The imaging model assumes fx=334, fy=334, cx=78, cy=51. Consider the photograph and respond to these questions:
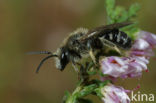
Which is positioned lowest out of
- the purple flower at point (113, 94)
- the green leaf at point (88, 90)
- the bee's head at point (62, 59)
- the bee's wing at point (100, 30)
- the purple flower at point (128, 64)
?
the purple flower at point (113, 94)

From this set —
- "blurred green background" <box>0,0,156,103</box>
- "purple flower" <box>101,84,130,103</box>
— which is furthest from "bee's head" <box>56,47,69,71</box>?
"blurred green background" <box>0,0,156,103</box>

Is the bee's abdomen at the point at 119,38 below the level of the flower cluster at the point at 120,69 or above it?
above

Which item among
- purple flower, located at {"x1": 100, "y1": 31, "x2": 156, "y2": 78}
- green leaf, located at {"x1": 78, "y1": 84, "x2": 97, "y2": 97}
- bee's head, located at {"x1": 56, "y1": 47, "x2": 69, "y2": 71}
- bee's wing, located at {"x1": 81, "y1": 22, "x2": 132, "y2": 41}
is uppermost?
bee's wing, located at {"x1": 81, "y1": 22, "x2": 132, "y2": 41}

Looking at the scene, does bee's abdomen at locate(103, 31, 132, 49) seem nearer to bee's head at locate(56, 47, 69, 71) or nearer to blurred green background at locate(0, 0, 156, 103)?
bee's head at locate(56, 47, 69, 71)

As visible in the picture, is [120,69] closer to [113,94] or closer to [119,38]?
[113,94]

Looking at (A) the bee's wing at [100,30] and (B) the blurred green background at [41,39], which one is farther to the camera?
(B) the blurred green background at [41,39]

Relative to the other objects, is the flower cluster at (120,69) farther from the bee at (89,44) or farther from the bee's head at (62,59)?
the bee's head at (62,59)

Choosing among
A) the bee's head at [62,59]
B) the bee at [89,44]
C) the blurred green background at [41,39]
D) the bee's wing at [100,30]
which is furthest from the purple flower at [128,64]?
the blurred green background at [41,39]
